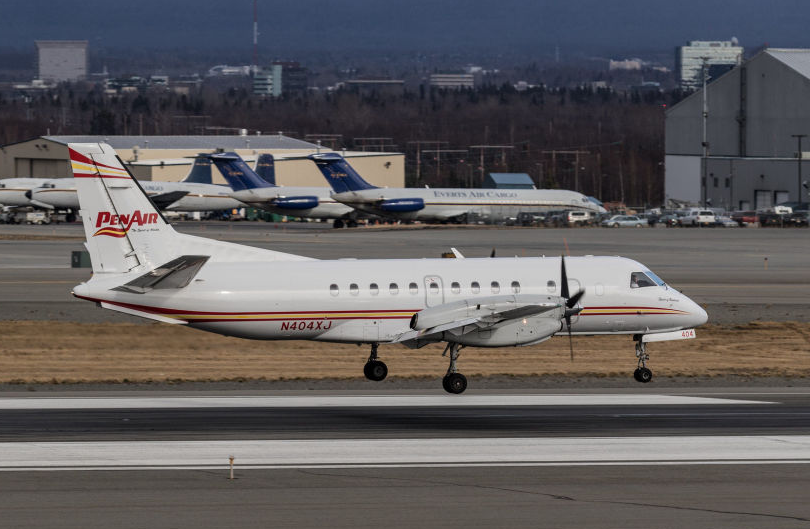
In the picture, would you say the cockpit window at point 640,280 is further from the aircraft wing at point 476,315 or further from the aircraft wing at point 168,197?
the aircraft wing at point 168,197

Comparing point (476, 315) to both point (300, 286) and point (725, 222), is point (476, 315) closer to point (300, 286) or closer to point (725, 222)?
point (300, 286)

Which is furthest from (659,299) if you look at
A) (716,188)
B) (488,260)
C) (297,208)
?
(716,188)

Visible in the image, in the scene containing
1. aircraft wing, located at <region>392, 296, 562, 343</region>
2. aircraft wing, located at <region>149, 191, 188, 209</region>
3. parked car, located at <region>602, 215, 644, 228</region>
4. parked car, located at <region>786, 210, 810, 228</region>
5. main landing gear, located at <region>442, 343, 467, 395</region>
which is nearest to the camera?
aircraft wing, located at <region>392, 296, 562, 343</region>

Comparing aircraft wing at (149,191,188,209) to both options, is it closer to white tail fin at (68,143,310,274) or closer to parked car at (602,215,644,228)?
parked car at (602,215,644,228)

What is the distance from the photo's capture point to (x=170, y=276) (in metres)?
35.7

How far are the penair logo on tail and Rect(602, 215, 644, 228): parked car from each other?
98.5m

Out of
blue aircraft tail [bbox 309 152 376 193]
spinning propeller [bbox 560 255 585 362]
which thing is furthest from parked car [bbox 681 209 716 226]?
spinning propeller [bbox 560 255 585 362]

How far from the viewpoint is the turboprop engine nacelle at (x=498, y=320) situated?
33000 millimetres

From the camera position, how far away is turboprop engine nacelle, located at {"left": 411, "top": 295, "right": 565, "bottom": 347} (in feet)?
108

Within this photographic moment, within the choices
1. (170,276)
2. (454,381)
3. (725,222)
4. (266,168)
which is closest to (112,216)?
(170,276)

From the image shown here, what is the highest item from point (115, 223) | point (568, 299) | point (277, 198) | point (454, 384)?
point (277, 198)

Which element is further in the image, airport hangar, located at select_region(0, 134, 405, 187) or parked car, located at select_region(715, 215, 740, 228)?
airport hangar, located at select_region(0, 134, 405, 187)

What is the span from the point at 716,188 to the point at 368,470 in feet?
439

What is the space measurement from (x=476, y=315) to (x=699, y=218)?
320 ft
